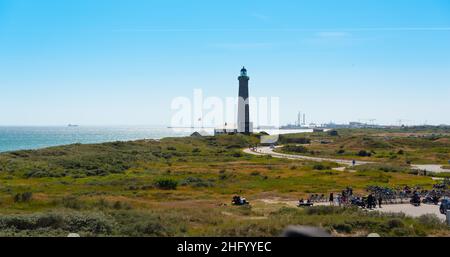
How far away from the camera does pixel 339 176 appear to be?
48.1 meters

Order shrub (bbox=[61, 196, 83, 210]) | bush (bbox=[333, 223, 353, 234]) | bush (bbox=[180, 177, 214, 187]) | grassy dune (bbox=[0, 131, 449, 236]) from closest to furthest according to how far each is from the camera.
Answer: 1. bush (bbox=[333, 223, 353, 234])
2. grassy dune (bbox=[0, 131, 449, 236])
3. shrub (bbox=[61, 196, 83, 210])
4. bush (bbox=[180, 177, 214, 187])

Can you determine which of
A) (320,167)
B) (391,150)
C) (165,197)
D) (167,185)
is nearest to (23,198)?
(165,197)

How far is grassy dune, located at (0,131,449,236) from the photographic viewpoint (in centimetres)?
1734

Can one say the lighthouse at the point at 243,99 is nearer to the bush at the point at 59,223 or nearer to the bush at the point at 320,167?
the bush at the point at 320,167

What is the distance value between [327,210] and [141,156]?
54.9 meters

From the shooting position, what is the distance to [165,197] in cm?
3362

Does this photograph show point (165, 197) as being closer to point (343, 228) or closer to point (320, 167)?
point (343, 228)

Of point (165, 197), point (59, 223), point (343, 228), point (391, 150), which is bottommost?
point (391, 150)

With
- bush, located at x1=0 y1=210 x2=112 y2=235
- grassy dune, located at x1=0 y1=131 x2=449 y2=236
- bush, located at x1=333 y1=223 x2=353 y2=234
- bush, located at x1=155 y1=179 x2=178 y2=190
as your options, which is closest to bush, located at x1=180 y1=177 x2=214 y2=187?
grassy dune, located at x1=0 y1=131 x2=449 y2=236

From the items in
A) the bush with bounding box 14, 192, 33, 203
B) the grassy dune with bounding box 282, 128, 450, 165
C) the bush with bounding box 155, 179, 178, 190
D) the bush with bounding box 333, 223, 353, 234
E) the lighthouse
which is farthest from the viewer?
the lighthouse

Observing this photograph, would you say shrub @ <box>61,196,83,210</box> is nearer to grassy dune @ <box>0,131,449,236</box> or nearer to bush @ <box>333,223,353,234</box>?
grassy dune @ <box>0,131,449,236</box>

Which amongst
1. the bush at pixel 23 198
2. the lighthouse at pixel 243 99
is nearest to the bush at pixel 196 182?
the bush at pixel 23 198
